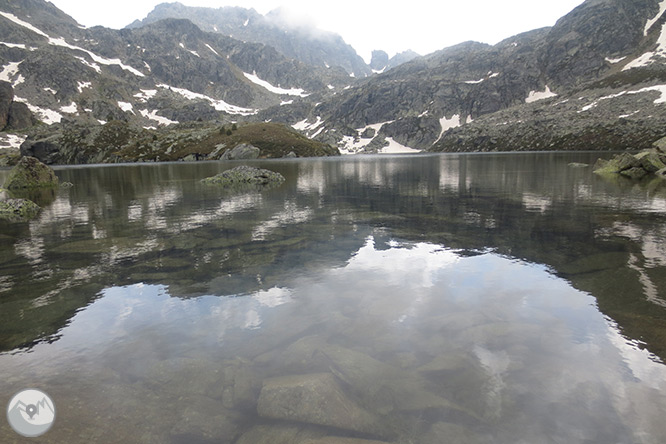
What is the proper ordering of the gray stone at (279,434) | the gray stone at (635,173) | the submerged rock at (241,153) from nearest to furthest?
the gray stone at (279,434)
the gray stone at (635,173)
the submerged rock at (241,153)

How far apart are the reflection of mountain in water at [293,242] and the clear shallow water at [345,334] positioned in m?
0.13

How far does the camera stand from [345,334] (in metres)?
8.38

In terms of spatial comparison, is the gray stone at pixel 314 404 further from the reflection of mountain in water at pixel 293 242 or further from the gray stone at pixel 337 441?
the reflection of mountain in water at pixel 293 242

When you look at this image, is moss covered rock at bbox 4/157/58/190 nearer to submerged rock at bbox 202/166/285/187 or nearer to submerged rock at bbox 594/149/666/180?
submerged rock at bbox 202/166/285/187

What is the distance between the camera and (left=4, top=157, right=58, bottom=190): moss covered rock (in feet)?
174

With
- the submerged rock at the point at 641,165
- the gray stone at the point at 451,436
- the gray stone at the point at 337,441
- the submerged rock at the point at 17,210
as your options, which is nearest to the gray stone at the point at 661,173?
the submerged rock at the point at 641,165

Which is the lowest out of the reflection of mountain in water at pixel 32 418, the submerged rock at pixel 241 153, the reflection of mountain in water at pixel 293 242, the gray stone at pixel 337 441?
the gray stone at pixel 337 441

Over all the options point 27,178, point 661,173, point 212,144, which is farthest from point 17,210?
point 212,144

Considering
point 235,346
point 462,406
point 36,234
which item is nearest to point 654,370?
point 462,406

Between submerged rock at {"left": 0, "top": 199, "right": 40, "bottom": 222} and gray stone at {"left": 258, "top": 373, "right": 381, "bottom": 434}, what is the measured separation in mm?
29674

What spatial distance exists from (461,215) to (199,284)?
17.7 metres

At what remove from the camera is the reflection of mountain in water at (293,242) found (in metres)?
10.7

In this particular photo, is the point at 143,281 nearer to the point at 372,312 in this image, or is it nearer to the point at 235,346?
the point at 235,346

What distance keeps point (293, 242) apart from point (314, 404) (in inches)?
450
